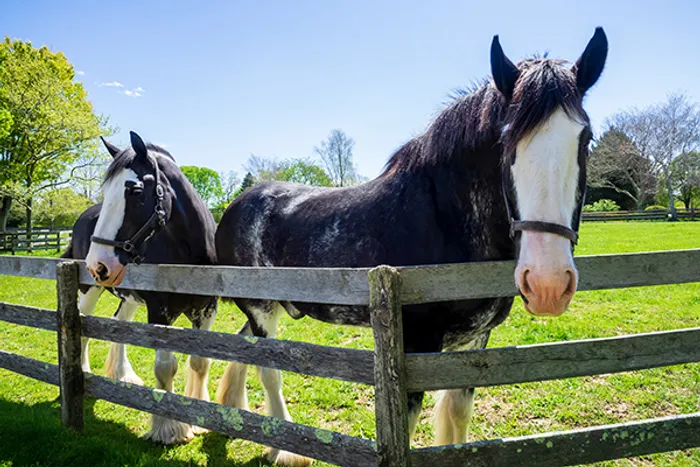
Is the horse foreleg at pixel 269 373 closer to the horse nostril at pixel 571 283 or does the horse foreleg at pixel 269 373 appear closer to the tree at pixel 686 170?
the horse nostril at pixel 571 283

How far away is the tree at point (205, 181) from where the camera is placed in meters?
64.8

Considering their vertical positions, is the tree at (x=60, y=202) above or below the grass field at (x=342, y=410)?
above

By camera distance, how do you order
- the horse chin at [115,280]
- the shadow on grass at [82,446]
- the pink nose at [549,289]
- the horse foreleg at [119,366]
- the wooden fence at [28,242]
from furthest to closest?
the wooden fence at [28,242] → the horse foreleg at [119,366] → the horse chin at [115,280] → the shadow on grass at [82,446] → the pink nose at [549,289]

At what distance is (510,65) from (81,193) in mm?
31978

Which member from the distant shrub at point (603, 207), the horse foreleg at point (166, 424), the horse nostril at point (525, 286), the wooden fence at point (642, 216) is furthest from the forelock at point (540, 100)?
the distant shrub at point (603, 207)

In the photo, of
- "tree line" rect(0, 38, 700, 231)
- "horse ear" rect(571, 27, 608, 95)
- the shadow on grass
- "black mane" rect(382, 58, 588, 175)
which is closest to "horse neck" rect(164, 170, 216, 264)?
the shadow on grass

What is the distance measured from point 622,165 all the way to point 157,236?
145 feet

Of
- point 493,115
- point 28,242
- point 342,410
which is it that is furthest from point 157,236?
point 28,242

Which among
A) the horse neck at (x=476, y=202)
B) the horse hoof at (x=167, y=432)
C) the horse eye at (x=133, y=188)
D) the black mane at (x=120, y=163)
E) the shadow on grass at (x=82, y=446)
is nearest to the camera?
the horse neck at (x=476, y=202)

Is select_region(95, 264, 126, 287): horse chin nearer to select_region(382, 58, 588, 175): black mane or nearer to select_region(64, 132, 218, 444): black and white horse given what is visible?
select_region(64, 132, 218, 444): black and white horse

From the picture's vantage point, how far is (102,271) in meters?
3.11

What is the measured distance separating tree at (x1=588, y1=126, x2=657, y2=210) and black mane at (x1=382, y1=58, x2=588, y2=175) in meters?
40.2

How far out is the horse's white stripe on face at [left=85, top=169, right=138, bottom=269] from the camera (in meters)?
3.11

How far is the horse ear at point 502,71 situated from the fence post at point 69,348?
3.59 metres
